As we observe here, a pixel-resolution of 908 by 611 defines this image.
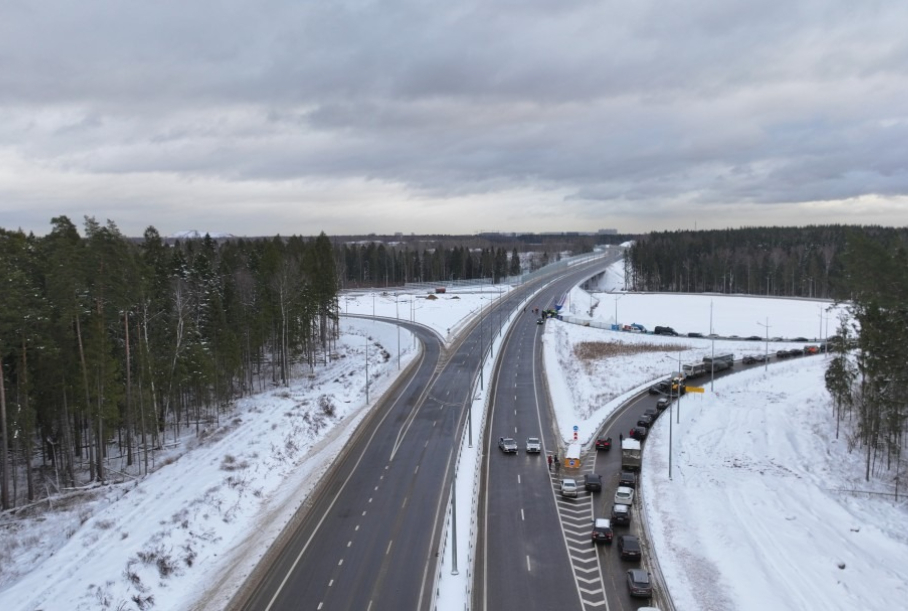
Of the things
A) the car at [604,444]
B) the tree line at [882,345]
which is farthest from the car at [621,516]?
the tree line at [882,345]

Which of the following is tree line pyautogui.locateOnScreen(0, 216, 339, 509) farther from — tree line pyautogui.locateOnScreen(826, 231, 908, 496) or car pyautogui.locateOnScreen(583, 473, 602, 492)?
tree line pyautogui.locateOnScreen(826, 231, 908, 496)

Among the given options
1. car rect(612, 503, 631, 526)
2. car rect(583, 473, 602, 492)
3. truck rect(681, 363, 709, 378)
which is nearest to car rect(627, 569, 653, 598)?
car rect(612, 503, 631, 526)

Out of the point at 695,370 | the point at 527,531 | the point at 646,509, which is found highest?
the point at 695,370

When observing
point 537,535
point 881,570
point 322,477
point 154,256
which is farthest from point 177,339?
point 881,570

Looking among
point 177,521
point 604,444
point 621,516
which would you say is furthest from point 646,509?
point 177,521

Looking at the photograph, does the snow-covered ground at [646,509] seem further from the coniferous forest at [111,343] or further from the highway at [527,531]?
the coniferous forest at [111,343]

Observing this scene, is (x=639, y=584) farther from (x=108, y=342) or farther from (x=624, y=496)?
(x=108, y=342)
